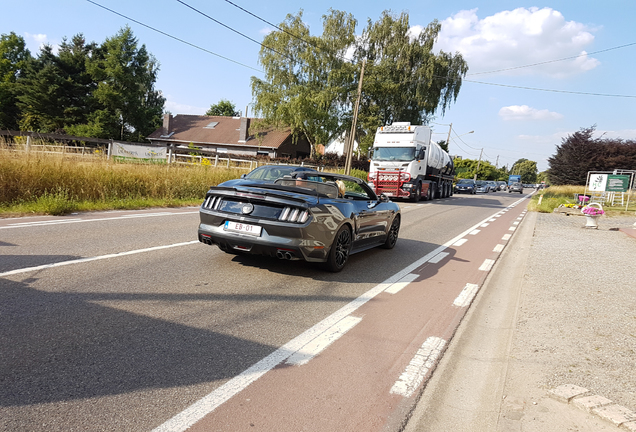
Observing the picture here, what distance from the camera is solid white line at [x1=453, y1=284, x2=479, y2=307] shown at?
5.13 metres

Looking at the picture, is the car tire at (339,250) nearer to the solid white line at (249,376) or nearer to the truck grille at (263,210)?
the truck grille at (263,210)

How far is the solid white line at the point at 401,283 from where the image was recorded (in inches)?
210

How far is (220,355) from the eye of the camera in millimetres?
3117

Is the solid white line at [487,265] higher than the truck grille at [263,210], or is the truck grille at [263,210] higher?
the truck grille at [263,210]

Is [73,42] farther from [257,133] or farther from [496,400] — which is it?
[496,400]

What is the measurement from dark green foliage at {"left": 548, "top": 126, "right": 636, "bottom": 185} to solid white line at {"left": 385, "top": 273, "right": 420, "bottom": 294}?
4289 cm

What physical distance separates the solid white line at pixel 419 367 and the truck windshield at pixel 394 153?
19.5 m

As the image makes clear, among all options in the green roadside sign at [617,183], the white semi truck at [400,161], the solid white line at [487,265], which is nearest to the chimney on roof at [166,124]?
the white semi truck at [400,161]

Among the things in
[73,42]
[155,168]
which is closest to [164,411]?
[155,168]

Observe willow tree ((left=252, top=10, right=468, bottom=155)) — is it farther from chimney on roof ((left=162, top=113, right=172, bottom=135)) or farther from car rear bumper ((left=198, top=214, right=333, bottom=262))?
car rear bumper ((left=198, top=214, right=333, bottom=262))

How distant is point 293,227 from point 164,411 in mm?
2897

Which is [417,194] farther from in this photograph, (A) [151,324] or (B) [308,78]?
(B) [308,78]

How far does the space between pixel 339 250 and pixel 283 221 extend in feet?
3.52

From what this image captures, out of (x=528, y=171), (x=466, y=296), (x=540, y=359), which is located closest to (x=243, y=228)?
(x=466, y=296)
